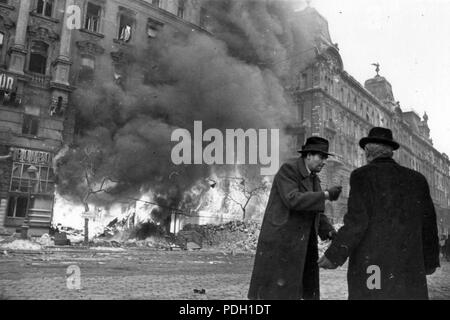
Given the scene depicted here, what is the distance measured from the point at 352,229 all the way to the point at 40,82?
729 inches

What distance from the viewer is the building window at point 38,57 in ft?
59.3

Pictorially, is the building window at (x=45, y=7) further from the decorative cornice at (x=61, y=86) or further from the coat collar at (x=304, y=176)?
the coat collar at (x=304, y=176)

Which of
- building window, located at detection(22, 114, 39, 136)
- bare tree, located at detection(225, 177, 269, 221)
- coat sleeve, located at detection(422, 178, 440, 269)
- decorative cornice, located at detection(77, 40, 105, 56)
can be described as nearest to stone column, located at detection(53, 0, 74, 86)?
decorative cornice, located at detection(77, 40, 105, 56)

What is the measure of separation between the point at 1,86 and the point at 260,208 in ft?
55.0

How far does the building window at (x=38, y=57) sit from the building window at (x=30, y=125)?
2532 mm

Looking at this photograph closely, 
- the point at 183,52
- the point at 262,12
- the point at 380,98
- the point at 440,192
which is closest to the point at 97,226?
the point at 183,52

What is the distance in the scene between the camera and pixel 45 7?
1872 cm

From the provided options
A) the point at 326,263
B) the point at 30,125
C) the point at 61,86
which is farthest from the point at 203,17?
the point at 326,263

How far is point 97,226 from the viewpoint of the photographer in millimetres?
18219

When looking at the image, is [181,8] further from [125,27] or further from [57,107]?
[57,107]

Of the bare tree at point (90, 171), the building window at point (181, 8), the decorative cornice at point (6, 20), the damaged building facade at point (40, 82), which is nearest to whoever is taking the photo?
the damaged building facade at point (40, 82)

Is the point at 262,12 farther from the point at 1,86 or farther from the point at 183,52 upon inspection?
the point at 1,86

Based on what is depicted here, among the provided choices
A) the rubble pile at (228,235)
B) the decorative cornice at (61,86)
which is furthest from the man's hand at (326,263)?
the decorative cornice at (61,86)

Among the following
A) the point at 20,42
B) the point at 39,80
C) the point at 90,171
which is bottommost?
the point at 90,171
